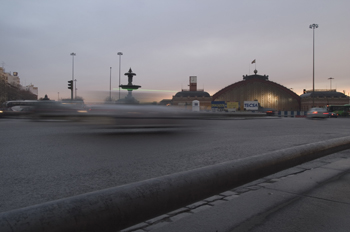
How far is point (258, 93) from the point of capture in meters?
79.9

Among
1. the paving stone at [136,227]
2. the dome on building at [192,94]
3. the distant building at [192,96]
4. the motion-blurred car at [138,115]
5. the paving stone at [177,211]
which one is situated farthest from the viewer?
the dome on building at [192,94]

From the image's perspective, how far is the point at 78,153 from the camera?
21.1 ft

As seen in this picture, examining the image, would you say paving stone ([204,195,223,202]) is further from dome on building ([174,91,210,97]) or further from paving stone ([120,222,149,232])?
dome on building ([174,91,210,97])

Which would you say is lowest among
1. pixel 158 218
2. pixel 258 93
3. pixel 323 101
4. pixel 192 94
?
pixel 158 218

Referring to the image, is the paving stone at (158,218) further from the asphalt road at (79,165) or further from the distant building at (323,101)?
the distant building at (323,101)

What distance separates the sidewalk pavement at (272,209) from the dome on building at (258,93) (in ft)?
251

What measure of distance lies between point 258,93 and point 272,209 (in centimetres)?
8089

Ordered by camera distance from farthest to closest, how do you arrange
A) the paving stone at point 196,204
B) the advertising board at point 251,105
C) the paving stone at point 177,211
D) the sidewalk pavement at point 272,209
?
the advertising board at point 251,105 < the paving stone at point 196,204 < the paving stone at point 177,211 < the sidewalk pavement at point 272,209

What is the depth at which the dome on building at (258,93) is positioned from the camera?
79250 mm

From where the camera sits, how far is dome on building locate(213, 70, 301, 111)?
79.2 m

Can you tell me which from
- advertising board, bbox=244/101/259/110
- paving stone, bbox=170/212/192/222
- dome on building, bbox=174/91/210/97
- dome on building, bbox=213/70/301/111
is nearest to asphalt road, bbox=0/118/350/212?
paving stone, bbox=170/212/192/222

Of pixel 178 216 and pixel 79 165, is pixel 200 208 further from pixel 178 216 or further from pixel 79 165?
pixel 79 165

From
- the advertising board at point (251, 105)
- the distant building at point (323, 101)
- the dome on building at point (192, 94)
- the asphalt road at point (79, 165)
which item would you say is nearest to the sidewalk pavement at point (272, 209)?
the asphalt road at point (79, 165)

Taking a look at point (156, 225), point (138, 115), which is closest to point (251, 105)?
point (138, 115)
